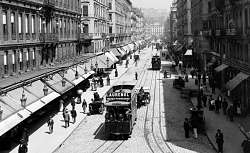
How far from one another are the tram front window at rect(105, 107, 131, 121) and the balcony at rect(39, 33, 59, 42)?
540 inches

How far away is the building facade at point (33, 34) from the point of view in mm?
29047

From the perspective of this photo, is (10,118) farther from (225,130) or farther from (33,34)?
(225,130)

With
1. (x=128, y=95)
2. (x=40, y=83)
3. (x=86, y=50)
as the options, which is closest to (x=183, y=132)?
(x=128, y=95)

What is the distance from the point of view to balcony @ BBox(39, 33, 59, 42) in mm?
36731

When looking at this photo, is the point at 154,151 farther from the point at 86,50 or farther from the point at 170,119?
the point at 86,50

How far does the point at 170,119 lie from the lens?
32.6 m

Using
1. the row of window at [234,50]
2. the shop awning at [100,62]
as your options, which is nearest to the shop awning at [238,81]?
the row of window at [234,50]

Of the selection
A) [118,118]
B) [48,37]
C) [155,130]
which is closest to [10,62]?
[48,37]

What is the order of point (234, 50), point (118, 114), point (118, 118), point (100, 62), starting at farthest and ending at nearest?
point (100, 62) < point (234, 50) < point (118, 114) < point (118, 118)

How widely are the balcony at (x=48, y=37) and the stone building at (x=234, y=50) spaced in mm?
18222

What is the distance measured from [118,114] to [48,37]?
15.7m

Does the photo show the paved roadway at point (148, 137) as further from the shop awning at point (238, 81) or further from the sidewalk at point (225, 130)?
the shop awning at point (238, 81)

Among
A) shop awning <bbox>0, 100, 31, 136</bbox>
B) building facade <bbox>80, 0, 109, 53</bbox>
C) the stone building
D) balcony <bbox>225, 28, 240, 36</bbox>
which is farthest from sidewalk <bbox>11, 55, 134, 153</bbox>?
building facade <bbox>80, 0, 109, 53</bbox>

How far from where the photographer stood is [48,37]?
126 feet
